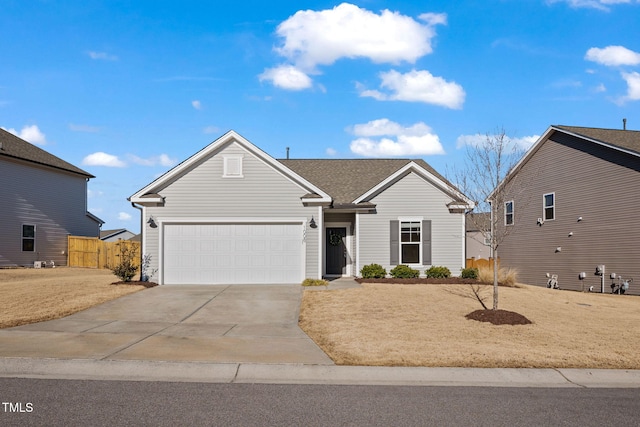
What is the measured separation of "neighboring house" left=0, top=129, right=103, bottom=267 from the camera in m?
29.1

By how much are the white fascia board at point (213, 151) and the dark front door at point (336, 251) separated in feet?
12.1

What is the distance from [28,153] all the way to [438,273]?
81.3ft

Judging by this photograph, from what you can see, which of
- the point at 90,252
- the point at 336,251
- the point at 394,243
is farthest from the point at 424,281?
the point at 90,252

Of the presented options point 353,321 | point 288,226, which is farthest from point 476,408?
point 288,226

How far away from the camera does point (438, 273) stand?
22031 millimetres

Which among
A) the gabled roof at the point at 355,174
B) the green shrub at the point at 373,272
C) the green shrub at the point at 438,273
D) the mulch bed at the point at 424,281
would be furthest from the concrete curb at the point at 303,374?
the gabled roof at the point at 355,174

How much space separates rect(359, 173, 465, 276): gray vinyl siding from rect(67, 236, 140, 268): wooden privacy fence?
16444 millimetres

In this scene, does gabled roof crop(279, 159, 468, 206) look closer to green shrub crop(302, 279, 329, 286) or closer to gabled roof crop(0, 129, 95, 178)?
green shrub crop(302, 279, 329, 286)

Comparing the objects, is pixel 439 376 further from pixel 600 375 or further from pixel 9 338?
pixel 9 338

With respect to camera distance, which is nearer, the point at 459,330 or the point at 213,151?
the point at 459,330

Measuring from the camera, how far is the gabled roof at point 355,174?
22.7 metres

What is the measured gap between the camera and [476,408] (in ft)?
21.9

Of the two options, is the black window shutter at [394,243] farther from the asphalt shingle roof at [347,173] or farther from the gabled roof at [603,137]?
the gabled roof at [603,137]

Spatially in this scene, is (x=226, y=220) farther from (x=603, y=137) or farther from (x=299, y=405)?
(x=603, y=137)
